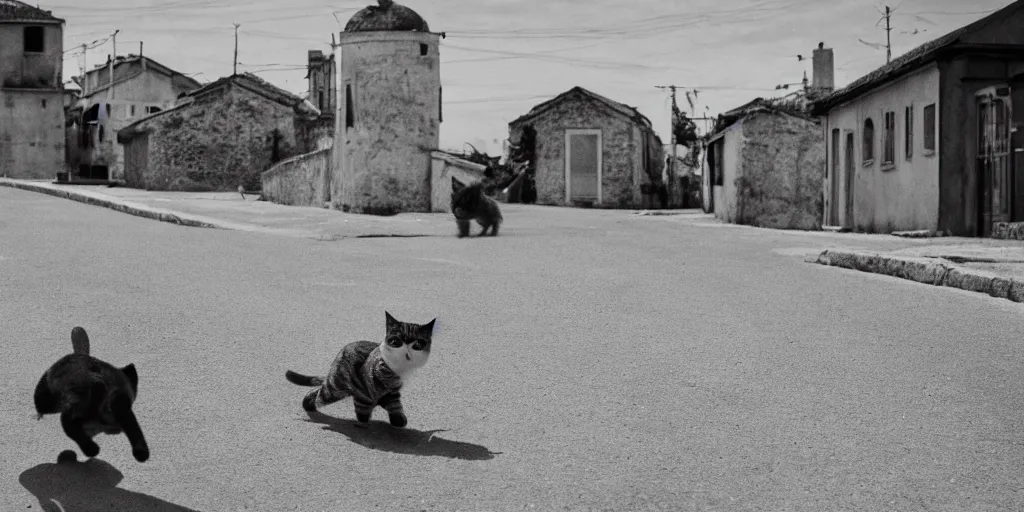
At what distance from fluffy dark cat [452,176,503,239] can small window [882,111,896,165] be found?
30.1 feet

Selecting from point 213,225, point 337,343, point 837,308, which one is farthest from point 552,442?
point 213,225

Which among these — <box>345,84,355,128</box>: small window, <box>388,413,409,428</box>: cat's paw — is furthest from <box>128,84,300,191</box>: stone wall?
<box>388,413,409,428</box>: cat's paw

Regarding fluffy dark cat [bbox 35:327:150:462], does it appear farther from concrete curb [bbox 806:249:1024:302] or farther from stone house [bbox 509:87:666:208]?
stone house [bbox 509:87:666:208]

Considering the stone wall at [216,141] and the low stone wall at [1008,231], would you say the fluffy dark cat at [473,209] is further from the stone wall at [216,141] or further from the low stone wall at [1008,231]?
the stone wall at [216,141]

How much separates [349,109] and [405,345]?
73.4 ft

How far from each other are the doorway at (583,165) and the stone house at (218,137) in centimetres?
986

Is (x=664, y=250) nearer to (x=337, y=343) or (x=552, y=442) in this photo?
(x=337, y=343)

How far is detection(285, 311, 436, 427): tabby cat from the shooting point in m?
6.16

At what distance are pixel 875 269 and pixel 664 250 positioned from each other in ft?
12.8

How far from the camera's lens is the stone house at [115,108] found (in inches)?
2557

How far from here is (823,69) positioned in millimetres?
48750

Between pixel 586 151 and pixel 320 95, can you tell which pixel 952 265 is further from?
pixel 320 95

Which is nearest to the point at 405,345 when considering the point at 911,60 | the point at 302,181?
the point at 911,60

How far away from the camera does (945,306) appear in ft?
38.2
